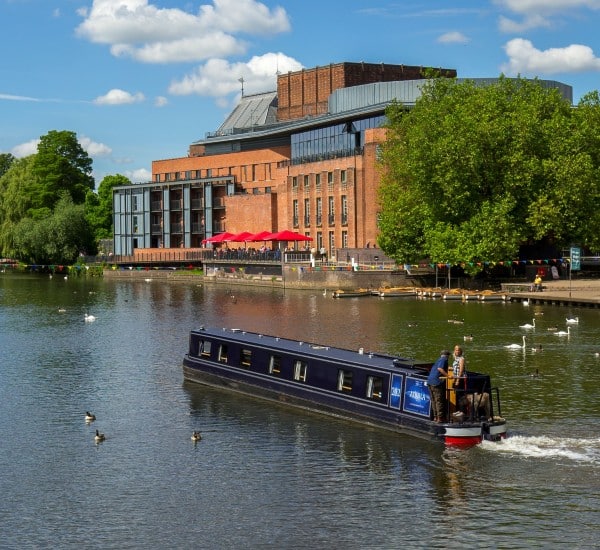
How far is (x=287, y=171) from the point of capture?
116625mm

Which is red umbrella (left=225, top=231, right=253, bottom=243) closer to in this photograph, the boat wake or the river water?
the river water

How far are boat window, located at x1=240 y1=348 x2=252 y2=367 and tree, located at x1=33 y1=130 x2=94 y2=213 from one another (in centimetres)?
11549

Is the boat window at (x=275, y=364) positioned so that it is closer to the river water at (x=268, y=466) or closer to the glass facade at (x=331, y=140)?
the river water at (x=268, y=466)

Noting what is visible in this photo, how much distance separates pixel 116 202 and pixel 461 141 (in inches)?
2980

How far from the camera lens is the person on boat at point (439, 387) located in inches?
1101

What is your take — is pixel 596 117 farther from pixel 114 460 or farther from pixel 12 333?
pixel 114 460

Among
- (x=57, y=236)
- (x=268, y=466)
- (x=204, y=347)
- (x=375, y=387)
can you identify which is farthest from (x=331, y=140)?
(x=268, y=466)

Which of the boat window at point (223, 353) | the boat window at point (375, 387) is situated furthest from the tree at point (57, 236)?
the boat window at point (375, 387)

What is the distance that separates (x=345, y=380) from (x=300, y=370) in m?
2.65

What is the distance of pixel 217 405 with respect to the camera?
1390 inches

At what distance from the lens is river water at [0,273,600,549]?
72.7ft

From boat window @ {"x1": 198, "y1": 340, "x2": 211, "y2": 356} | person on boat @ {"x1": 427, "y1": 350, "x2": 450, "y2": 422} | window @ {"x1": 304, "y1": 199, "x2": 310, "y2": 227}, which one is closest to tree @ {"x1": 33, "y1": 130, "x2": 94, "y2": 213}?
window @ {"x1": 304, "y1": 199, "x2": 310, "y2": 227}

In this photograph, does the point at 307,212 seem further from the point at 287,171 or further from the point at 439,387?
the point at 439,387

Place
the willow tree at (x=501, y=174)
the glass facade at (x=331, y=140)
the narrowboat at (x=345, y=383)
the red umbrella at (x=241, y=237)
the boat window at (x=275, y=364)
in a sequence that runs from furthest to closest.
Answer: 1. the red umbrella at (x=241, y=237)
2. the glass facade at (x=331, y=140)
3. the willow tree at (x=501, y=174)
4. the boat window at (x=275, y=364)
5. the narrowboat at (x=345, y=383)
